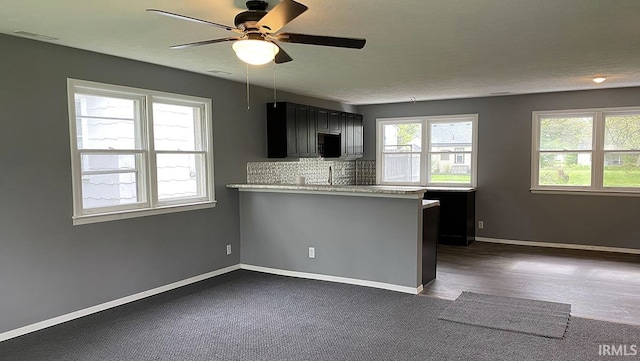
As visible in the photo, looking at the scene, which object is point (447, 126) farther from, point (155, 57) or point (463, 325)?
point (155, 57)

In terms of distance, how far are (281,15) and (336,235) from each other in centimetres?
306

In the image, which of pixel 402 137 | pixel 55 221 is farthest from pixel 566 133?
pixel 55 221

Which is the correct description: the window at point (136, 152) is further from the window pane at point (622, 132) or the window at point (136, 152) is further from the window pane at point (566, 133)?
the window pane at point (622, 132)

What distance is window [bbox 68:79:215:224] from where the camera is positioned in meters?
3.92

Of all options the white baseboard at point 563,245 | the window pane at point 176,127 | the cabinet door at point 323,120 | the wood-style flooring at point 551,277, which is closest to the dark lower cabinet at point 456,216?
the wood-style flooring at point 551,277

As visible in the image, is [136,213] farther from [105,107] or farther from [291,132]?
[291,132]

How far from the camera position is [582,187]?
21.4 feet

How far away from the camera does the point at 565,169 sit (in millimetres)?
6637

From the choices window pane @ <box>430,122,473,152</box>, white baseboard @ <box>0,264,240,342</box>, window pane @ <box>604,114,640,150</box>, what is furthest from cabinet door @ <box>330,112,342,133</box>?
window pane @ <box>604,114,640,150</box>

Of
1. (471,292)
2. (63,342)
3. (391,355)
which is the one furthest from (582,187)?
(63,342)

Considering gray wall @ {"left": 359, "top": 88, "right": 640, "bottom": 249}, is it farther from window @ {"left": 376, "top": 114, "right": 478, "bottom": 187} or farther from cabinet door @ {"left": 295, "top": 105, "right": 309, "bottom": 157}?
cabinet door @ {"left": 295, "top": 105, "right": 309, "bottom": 157}

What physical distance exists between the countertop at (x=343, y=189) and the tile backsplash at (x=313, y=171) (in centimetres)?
41

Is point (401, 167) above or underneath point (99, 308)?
above

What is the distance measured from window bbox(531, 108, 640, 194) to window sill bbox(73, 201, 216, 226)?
16.4 feet
